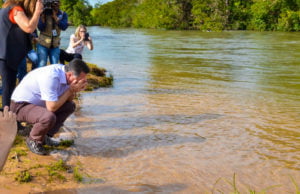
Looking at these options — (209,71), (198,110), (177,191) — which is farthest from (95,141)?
(209,71)

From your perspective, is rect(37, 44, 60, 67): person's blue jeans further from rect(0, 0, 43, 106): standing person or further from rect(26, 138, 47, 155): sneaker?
rect(26, 138, 47, 155): sneaker

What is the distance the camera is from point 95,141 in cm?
482

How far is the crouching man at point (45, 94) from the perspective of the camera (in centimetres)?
394

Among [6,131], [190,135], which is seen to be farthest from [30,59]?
[6,131]

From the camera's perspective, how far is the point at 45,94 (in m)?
3.96

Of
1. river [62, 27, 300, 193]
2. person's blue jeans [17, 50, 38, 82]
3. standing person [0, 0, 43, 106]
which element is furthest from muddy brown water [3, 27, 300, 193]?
standing person [0, 0, 43, 106]

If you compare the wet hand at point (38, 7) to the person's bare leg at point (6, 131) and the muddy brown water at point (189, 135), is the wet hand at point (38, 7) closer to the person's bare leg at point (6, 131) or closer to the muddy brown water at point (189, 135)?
the muddy brown water at point (189, 135)

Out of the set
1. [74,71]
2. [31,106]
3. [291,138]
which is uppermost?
[74,71]

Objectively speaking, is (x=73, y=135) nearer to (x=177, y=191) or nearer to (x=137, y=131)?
(x=137, y=131)

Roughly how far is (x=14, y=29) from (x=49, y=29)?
1.63 m

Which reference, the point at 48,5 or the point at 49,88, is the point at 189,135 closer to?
the point at 49,88

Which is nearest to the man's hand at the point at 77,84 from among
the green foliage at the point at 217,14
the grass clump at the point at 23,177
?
the grass clump at the point at 23,177

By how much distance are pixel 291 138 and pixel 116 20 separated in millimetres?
69503

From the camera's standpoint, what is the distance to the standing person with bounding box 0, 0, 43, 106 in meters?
4.23
